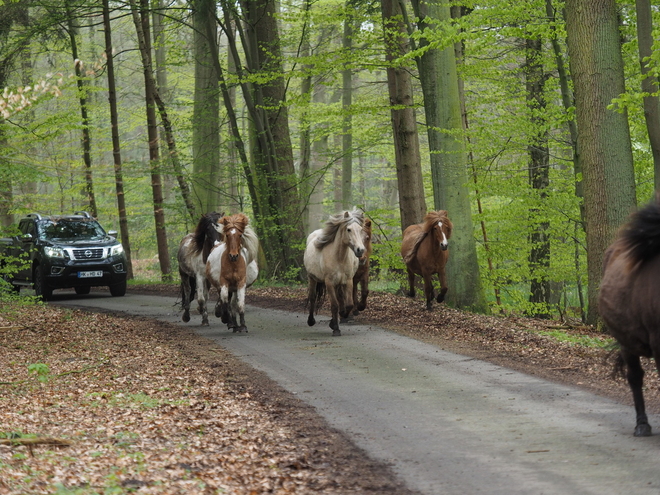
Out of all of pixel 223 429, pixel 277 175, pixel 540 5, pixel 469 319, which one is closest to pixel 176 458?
pixel 223 429

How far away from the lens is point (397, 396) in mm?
8414

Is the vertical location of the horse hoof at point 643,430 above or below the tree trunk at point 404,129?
below

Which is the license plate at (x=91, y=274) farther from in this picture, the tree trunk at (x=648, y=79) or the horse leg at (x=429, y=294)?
the tree trunk at (x=648, y=79)

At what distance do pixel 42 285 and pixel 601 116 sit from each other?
16453mm

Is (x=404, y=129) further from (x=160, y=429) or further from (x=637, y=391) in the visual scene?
(x=160, y=429)

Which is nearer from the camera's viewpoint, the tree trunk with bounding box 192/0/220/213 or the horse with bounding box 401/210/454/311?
the horse with bounding box 401/210/454/311

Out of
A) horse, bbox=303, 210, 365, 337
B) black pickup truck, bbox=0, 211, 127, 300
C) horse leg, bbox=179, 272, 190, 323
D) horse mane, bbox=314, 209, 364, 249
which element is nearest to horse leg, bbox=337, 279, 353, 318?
horse, bbox=303, 210, 365, 337

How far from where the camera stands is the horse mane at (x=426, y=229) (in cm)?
1497

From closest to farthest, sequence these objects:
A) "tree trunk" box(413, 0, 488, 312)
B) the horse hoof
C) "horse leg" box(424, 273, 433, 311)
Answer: the horse hoof, "tree trunk" box(413, 0, 488, 312), "horse leg" box(424, 273, 433, 311)

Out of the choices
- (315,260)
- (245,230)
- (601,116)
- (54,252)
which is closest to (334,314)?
(315,260)

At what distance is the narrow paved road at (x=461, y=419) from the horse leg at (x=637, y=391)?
0.11 meters

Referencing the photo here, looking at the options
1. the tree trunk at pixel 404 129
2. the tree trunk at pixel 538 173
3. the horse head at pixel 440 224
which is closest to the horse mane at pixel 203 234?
the horse head at pixel 440 224

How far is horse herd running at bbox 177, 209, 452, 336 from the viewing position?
533 inches

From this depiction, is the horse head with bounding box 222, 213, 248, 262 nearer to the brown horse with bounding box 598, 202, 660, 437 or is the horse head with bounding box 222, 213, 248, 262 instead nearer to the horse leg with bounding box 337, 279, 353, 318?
the horse leg with bounding box 337, 279, 353, 318
